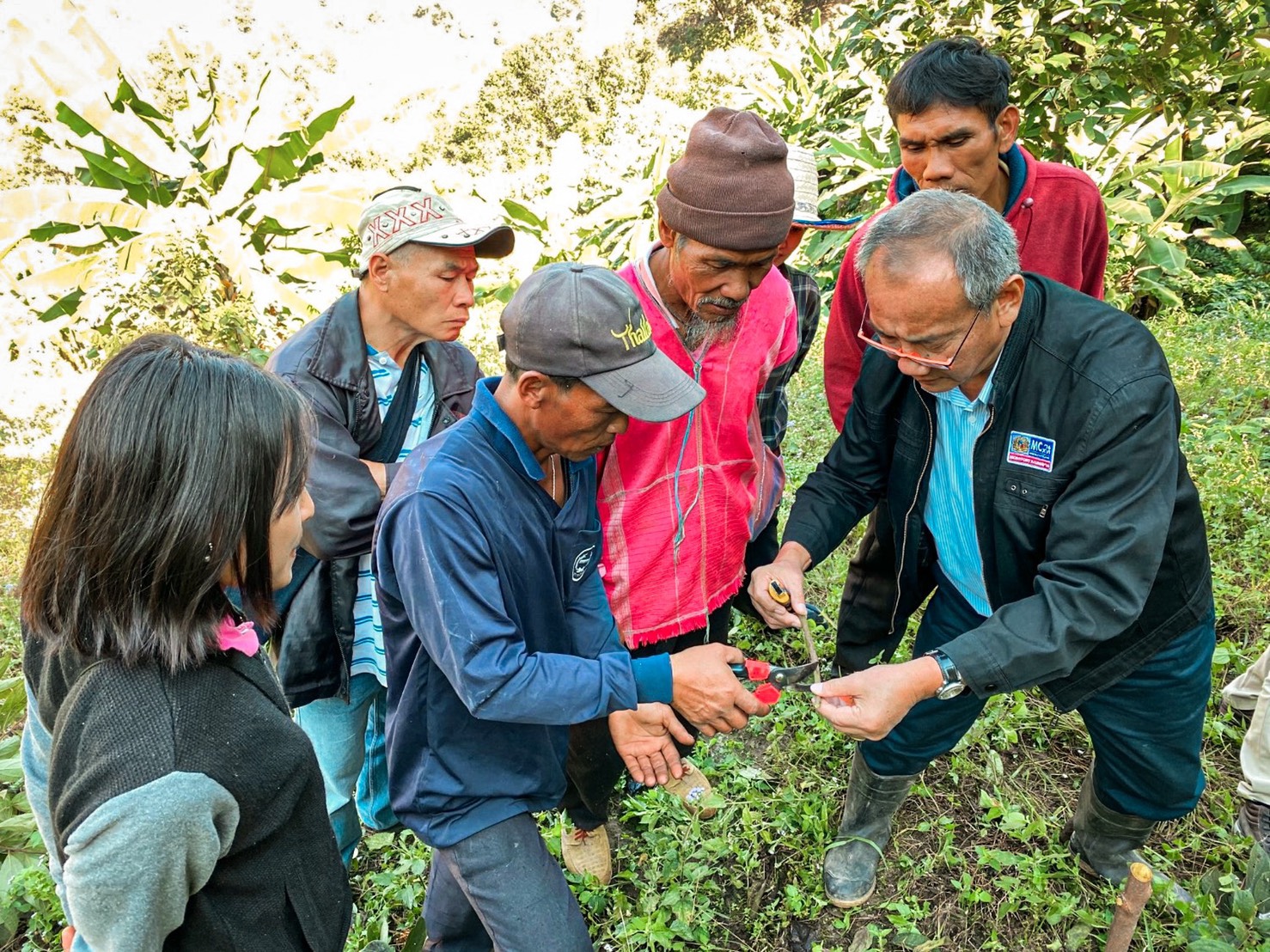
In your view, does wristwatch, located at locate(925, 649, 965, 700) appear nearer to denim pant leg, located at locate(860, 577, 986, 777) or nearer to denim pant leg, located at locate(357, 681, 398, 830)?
denim pant leg, located at locate(860, 577, 986, 777)

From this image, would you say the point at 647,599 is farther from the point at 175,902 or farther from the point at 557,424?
the point at 175,902

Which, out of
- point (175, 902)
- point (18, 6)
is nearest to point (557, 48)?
point (18, 6)

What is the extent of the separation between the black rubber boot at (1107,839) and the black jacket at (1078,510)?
458mm

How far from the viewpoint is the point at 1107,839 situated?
2609 millimetres

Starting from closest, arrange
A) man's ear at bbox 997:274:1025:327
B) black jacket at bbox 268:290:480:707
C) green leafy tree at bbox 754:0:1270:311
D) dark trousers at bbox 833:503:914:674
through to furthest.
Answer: man's ear at bbox 997:274:1025:327 < black jacket at bbox 268:290:480:707 < dark trousers at bbox 833:503:914:674 < green leafy tree at bbox 754:0:1270:311

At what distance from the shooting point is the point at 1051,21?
6734 mm

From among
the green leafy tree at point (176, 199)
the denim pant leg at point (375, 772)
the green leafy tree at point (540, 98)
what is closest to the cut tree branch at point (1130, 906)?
the denim pant leg at point (375, 772)

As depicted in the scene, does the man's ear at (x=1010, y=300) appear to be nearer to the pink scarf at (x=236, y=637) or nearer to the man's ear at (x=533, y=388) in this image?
the man's ear at (x=533, y=388)

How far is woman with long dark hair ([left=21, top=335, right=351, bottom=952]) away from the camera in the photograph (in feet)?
4.03

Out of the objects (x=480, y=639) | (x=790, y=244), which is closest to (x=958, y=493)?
(x=790, y=244)

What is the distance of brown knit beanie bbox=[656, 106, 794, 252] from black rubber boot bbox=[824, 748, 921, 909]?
1.66 metres

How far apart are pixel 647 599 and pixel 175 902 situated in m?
1.55

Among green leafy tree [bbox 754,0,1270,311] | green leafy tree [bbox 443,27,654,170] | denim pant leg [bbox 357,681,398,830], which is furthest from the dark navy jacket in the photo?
green leafy tree [bbox 443,27,654,170]

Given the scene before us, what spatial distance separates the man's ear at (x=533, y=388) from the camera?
6.13 ft
